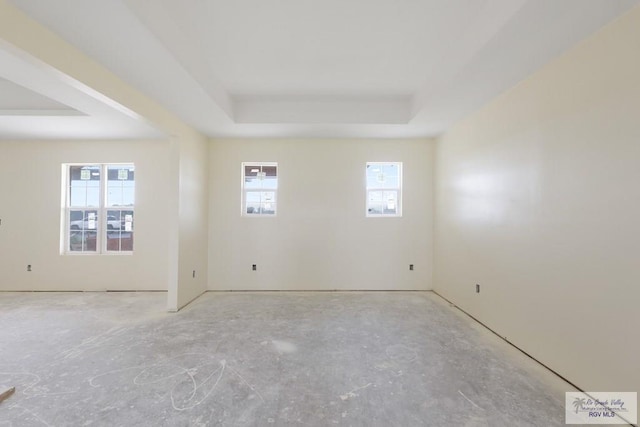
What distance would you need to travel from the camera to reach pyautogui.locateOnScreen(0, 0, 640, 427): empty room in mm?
1753

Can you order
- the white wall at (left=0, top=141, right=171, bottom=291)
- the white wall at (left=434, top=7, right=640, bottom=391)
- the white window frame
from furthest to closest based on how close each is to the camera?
the white window frame < the white wall at (left=0, top=141, right=171, bottom=291) < the white wall at (left=434, top=7, right=640, bottom=391)

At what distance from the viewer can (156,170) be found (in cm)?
461

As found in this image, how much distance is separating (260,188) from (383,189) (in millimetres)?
2174

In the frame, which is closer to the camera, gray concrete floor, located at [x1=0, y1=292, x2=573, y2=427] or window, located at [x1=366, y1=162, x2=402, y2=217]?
gray concrete floor, located at [x1=0, y1=292, x2=573, y2=427]

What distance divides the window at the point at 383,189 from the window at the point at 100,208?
416 cm

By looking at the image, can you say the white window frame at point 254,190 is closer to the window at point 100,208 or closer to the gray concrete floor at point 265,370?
the gray concrete floor at point 265,370

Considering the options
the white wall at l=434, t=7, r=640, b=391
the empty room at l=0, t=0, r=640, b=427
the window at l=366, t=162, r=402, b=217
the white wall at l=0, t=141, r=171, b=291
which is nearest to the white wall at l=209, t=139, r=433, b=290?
the empty room at l=0, t=0, r=640, b=427

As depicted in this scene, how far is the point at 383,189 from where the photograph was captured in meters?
4.75

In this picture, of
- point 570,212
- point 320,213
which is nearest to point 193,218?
point 320,213

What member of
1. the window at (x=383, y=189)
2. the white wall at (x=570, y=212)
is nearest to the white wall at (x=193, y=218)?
the window at (x=383, y=189)

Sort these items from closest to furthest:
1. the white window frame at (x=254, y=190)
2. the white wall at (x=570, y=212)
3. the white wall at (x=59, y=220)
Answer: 1. the white wall at (x=570, y=212)
2. the white wall at (x=59, y=220)
3. the white window frame at (x=254, y=190)

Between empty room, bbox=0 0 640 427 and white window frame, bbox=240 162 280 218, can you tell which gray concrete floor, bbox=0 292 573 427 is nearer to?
empty room, bbox=0 0 640 427

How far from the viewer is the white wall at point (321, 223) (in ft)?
15.2

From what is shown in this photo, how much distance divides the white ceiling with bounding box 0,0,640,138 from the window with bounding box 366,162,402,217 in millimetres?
1180
